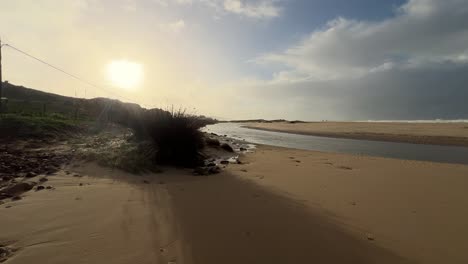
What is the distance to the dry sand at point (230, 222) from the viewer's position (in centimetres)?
306

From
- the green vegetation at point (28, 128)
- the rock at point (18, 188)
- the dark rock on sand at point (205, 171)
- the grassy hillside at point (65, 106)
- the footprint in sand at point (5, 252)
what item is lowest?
the footprint in sand at point (5, 252)

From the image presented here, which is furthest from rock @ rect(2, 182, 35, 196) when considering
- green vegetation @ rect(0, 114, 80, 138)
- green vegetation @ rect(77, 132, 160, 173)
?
green vegetation @ rect(0, 114, 80, 138)

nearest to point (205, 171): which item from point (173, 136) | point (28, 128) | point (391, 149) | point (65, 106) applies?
point (173, 136)

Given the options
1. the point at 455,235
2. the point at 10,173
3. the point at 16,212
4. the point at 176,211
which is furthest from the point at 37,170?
the point at 455,235

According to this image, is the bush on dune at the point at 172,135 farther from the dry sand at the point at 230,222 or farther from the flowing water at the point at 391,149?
the flowing water at the point at 391,149

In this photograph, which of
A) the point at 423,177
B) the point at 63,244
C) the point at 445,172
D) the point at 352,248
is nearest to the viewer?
the point at 63,244

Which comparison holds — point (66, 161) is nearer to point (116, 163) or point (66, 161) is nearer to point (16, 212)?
point (116, 163)

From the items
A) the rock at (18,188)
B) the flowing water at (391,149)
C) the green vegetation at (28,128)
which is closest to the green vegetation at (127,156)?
the rock at (18,188)

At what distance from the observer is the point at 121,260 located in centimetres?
281

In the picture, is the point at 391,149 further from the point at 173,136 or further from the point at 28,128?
the point at 28,128

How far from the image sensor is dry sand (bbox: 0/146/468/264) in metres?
3.06

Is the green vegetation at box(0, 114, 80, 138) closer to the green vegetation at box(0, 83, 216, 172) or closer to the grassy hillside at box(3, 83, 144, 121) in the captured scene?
the green vegetation at box(0, 83, 216, 172)

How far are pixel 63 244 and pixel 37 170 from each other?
377 cm

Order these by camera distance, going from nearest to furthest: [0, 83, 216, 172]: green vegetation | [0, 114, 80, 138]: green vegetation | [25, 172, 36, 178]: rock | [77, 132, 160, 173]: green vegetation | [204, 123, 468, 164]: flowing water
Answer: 1. [25, 172, 36, 178]: rock
2. [77, 132, 160, 173]: green vegetation
3. [0, 83, 216, 172]: green vegetation
4. [0, 114, 80, 138]: green vegetation
5. [204, 123, 468, 164]: flowing water
